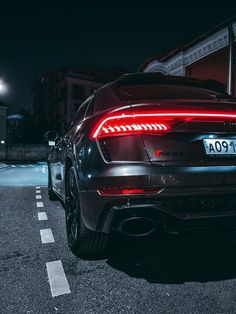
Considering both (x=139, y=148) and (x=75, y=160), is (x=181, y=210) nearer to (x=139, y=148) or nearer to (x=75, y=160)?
(x=139, y=148)

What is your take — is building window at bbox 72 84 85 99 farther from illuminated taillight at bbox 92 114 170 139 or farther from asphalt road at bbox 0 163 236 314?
illuminated taillight at bbox 92 114 170 139

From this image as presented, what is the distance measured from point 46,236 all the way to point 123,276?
159cm

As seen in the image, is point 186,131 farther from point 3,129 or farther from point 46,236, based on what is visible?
point 3,129

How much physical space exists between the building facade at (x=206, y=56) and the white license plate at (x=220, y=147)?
862cm

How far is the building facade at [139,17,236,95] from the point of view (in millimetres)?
10672

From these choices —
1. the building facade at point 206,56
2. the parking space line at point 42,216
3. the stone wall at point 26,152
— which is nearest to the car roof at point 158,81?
the parking space line at point 42,216

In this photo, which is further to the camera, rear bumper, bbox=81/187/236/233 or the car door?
the car door

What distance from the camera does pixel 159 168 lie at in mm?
2426

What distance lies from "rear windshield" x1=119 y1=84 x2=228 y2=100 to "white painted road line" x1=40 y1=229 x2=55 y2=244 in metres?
1.97

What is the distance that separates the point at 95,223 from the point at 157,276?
69cm

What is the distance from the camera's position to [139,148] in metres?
2.46

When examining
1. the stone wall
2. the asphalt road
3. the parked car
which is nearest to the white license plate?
the parked car

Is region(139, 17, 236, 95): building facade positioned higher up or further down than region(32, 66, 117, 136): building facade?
further down

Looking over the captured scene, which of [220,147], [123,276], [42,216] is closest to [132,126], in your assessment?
[220,147]
